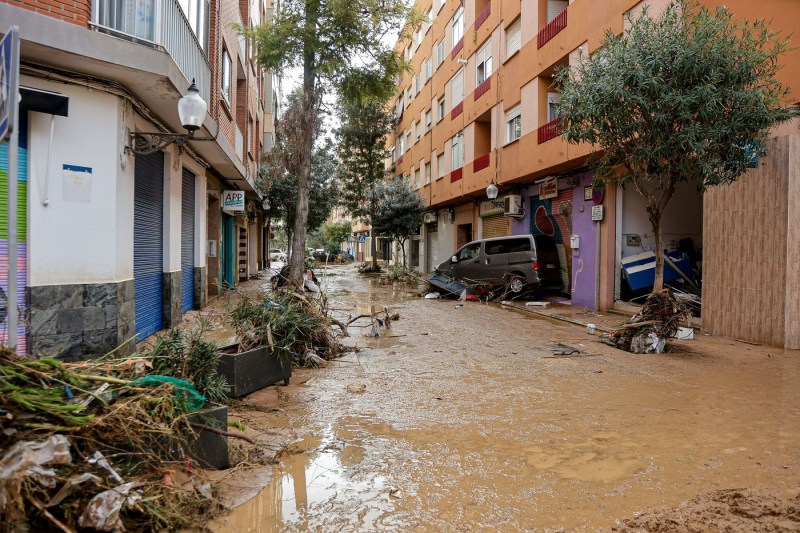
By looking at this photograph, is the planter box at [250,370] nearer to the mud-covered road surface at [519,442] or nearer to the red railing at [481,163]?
the mud-covered road surface at [519,442]

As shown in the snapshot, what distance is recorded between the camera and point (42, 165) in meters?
5.38

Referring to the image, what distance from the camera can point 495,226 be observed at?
63.5ft

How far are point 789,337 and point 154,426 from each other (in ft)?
28.4

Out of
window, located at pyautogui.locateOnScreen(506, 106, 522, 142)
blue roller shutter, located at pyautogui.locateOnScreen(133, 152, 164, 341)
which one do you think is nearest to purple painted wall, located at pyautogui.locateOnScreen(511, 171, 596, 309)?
window, located at pyautogui.locateOnScreen(506, 106, 522, 142)

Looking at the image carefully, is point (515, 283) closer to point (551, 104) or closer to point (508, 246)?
point (508, 246)

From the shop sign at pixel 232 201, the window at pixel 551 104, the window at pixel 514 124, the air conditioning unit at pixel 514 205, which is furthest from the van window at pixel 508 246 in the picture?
the shop sign at pixel 232 201

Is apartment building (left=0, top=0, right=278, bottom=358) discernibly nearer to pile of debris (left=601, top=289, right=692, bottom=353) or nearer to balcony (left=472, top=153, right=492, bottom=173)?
pile of debris (left=601, top=289, right=692, bottom=353)

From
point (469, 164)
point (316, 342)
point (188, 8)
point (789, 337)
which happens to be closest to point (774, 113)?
point (789, 337)

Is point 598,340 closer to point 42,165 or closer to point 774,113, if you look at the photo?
point 774,113

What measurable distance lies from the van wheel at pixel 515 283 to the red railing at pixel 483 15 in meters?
10.5

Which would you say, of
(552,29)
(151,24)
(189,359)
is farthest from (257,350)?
(552,29)

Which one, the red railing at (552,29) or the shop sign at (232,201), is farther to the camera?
the shop sign at (232,201)

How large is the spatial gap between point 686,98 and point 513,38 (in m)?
11.3

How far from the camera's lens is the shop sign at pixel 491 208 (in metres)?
18.1
